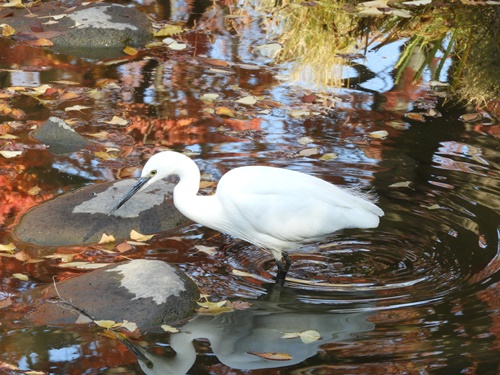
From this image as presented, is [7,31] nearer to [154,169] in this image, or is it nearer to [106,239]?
[106,239]

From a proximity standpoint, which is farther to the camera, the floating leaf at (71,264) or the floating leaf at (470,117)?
the floating leaf at (470,117)

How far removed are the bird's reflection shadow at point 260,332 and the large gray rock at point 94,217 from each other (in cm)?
108

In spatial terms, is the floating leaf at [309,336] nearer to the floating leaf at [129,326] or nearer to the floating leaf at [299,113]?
the floating leaf at [129,326]

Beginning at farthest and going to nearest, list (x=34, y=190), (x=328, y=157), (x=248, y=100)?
(x=248, y=100)
(x=328, y=157)
(x=34, y=190)

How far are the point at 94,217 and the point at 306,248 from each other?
1.30m

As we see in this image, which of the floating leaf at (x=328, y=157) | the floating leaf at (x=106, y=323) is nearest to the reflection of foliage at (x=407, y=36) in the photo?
the floating leaf at (x=328, y=157)

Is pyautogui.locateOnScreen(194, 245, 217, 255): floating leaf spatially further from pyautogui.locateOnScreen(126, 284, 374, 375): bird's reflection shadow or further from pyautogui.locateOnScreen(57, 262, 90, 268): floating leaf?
pyautogui.locateOnScreen(57, 262, 90, 268): floating leaf

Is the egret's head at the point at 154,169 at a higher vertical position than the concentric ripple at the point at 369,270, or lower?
higher

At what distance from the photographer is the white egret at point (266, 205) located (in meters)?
4.62

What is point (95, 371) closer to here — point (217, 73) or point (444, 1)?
point (217, 73)

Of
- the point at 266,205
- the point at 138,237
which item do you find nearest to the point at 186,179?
the point at 266,205

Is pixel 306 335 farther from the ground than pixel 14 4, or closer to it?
closer to it

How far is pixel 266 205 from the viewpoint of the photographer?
15.3ft

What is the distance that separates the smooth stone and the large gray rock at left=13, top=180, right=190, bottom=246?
0.94 meters
